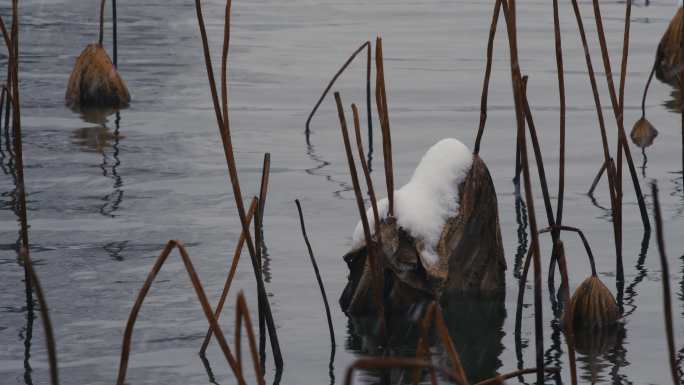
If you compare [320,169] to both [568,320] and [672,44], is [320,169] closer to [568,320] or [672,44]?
[672,44]

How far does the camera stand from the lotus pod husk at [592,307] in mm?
3771

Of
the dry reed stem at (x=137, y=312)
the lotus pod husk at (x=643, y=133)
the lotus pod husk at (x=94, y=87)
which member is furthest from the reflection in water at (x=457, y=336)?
the lotus pod husk at (x=94, y=87)

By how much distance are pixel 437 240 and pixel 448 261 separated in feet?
0.40

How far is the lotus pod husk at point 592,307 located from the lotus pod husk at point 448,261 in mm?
382

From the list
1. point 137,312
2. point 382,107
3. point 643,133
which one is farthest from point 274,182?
point 137,312

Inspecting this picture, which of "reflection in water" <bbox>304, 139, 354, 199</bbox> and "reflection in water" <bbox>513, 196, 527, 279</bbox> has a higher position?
"reflection in water" <bbox>304, 139, 354, 199</bbox>

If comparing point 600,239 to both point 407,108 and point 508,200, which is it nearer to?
point 508,200

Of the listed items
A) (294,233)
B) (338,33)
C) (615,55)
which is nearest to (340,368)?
(294,233)

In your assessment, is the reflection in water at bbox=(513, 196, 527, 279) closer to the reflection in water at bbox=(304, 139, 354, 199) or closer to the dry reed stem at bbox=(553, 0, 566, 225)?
the dry reed stem at bbox=(553, 0, 566, 225)

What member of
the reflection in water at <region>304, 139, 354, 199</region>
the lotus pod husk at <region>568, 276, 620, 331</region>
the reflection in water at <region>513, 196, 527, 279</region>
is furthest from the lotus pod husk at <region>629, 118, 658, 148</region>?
the lotus pod husk at <region>568, 276, 620, 331</region>

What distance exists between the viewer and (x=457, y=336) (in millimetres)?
3883

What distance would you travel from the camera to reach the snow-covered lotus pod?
380 centimetres

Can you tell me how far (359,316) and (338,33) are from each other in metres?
7.46

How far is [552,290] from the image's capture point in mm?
4145
